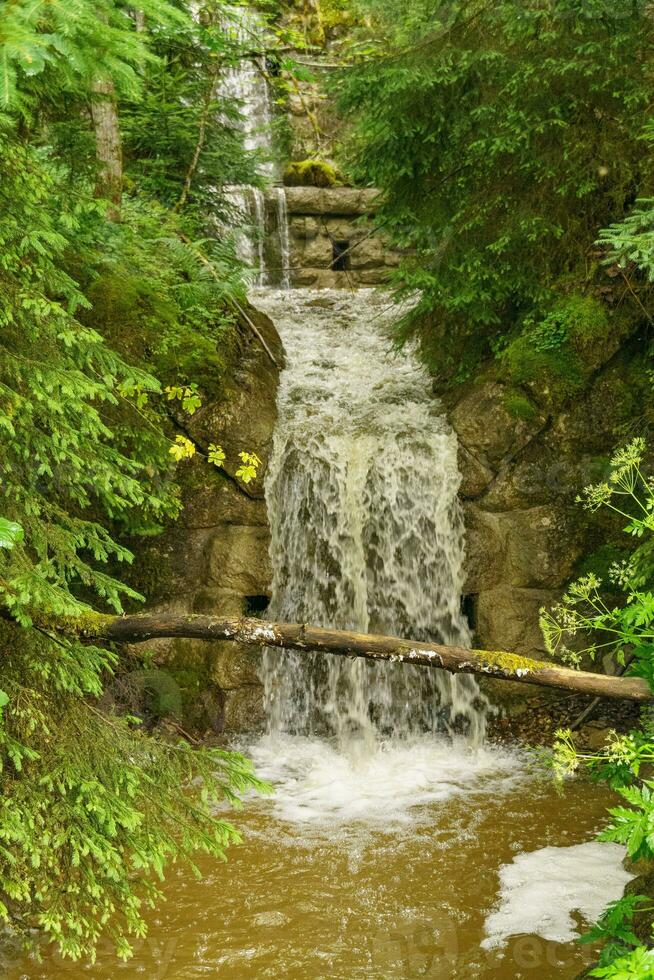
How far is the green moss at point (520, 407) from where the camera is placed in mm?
8961

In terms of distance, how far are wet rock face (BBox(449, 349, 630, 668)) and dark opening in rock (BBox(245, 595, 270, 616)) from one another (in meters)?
2.35

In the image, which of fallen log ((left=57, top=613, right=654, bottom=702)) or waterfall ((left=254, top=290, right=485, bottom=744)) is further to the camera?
waterfall ((left=254, top=290, right=485, bottom=744))

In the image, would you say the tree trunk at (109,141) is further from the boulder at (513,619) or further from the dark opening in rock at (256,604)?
the boulder at (513,619)

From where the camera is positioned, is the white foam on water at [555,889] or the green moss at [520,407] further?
the green moss at [520,407]

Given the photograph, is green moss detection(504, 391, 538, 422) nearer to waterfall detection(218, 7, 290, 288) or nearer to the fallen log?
the fallen log

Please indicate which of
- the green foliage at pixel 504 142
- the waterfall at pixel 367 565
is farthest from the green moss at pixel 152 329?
the green foliage at pixel 504 142

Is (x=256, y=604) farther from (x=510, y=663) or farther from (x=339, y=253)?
(x=339, y=253)

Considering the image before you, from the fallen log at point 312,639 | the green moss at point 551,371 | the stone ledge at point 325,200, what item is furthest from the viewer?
the stone ledge at point 325,200

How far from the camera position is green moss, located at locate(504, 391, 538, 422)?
8.96 m

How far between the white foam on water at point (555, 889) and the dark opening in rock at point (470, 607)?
10.3 ft

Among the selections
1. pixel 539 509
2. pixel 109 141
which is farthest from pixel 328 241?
pixel 539 509

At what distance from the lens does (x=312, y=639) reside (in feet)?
13.9

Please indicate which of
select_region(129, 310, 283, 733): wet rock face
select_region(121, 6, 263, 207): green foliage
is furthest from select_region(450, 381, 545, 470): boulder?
select_region(121, 6, 263, 207): green foliage

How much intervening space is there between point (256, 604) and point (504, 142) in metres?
5.79
